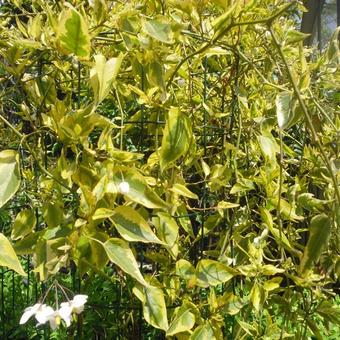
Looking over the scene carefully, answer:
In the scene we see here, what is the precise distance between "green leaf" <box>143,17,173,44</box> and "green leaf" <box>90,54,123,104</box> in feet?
0.22

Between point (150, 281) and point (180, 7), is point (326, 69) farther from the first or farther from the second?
point (150, 281)

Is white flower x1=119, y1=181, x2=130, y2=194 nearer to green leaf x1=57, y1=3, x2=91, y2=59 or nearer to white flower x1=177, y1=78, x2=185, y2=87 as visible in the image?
green leaf x1=57, y1=3, x2=91, y2=59

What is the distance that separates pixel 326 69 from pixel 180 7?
1.38ft

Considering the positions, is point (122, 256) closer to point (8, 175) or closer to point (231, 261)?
point (8, 175)

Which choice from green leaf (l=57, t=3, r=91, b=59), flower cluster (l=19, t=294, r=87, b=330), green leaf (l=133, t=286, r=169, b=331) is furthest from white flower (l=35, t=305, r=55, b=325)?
green leaf (l=57, t=3, r=91, b=59)

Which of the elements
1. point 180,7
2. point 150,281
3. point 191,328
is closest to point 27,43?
point 180,7

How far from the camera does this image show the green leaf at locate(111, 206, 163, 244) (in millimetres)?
781

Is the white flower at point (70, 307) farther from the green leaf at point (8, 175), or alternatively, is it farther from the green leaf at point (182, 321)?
the green leaf at point (182, 321)

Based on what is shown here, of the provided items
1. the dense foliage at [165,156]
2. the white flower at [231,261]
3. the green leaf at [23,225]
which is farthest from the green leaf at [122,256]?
the white flower at [231,261]

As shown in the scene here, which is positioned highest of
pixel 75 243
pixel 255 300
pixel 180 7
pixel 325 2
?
pixel 180 7

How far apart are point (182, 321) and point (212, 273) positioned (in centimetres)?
10

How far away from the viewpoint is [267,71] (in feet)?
3.92

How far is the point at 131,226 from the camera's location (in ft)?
2.59

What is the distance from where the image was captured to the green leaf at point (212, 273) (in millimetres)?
1051
